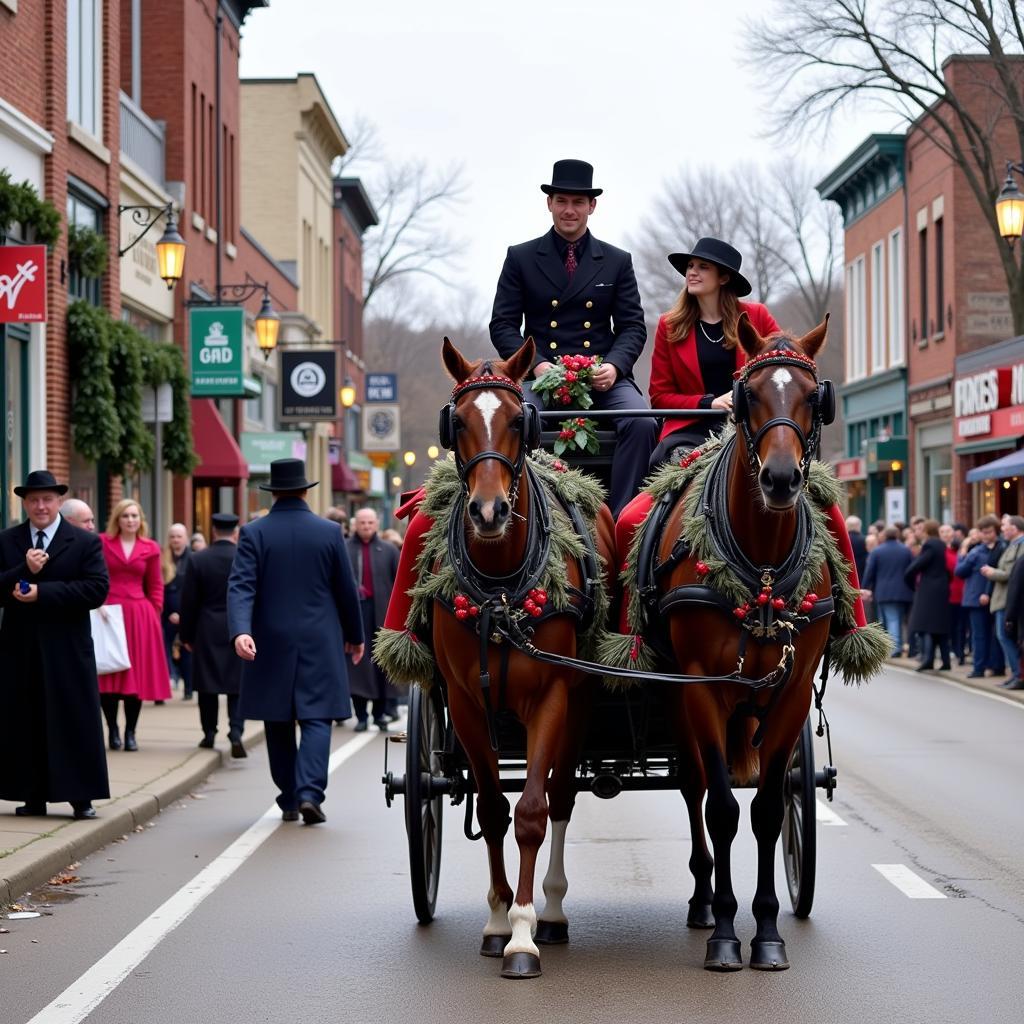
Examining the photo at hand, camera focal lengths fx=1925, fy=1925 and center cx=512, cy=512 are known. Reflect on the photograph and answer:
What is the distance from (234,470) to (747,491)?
26.1 m

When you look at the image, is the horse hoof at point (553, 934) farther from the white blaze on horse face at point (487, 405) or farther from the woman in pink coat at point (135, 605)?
the woman in pink coat at point (135, 605)

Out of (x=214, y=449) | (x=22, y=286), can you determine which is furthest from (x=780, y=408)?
(x=214, y=449)

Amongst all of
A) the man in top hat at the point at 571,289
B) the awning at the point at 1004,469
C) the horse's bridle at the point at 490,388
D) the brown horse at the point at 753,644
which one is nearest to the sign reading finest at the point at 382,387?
the awning at the point at 1004,469

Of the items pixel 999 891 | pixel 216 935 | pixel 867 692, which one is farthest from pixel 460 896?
pixel 867 692

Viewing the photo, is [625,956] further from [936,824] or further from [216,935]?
[936,824]

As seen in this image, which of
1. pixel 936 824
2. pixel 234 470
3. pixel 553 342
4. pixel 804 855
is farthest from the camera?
pixel 234 470

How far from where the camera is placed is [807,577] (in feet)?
24.4

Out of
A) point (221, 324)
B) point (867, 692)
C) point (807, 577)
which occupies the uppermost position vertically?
point (221, 324)

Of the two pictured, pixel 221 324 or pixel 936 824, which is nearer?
pixel 936 824

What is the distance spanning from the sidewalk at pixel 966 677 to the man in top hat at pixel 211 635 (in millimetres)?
9774

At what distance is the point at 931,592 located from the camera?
26.1m

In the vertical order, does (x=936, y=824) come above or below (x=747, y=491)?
below

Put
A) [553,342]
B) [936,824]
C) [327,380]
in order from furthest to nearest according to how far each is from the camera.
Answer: [327,380] < [936,824] < [553,342]

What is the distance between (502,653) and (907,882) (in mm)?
3316
